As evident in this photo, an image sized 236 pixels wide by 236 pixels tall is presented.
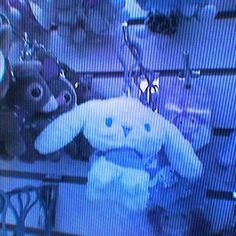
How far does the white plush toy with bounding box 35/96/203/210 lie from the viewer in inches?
22.0

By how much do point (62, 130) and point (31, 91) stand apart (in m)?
0.10

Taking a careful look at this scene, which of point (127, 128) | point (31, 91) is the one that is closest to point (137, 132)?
point (127, 128)

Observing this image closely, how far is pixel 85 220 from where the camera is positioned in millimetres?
632

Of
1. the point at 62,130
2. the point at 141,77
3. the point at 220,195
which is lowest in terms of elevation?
the point at 220,195

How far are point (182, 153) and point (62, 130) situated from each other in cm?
24

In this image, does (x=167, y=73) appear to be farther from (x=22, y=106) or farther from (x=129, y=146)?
(x=22, y=106)

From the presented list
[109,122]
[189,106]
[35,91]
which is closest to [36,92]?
[35,91]

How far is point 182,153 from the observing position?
0.56m

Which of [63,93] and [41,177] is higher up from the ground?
[63,93]

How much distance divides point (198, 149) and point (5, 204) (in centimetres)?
42

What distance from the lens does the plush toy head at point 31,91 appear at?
604 millimetres

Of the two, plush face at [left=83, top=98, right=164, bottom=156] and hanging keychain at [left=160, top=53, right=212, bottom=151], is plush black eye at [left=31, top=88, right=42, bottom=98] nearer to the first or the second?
plush face at [left=83, top=98, right=164, bottom=156]

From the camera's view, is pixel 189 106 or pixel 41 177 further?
pixel 41 177

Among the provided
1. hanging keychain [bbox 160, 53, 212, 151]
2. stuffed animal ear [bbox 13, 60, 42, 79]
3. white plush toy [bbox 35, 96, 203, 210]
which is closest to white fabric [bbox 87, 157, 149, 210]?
white plush toy [bbox 35, 96, 203, 210]
